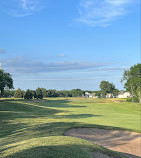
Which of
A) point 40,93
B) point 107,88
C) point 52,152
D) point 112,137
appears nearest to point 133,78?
point 40,93

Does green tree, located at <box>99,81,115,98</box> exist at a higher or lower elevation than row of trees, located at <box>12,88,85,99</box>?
higher

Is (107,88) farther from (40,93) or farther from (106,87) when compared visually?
(40,93)

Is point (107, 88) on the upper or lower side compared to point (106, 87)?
lower

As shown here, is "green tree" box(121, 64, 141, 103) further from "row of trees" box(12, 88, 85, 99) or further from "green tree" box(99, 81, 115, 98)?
"green tree" box(99, 81, 115, 98)

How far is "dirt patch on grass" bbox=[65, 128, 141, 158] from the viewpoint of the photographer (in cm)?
1142

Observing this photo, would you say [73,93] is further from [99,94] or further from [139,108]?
[139,108]

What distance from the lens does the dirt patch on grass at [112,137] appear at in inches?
450

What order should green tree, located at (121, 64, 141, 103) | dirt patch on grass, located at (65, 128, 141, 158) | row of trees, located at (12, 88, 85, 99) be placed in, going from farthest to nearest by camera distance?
row of trees, located at (12, 88, 85, 99) → green tree, located at (121, 64, 141, 103) → dirt patch on grass, located at (65, 128, 141, 158)

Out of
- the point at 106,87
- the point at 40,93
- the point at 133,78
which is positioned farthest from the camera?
the point at 106,87

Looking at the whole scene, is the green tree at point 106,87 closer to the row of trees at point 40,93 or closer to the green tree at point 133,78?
the row of trees at point 40,93

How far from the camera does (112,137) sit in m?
13.8

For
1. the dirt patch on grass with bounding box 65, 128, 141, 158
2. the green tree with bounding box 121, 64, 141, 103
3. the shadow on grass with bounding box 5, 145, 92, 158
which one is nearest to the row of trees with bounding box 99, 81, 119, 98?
the green tree with bounding box 121, 64, 141, 103

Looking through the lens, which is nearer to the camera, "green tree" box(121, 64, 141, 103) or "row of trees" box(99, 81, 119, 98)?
"green tree" box(121, 64, 141, 103)

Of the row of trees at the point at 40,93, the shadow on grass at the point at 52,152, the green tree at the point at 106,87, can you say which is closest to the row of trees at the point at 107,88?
the green tree at the point at 106,87
